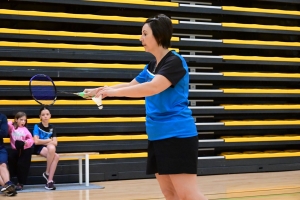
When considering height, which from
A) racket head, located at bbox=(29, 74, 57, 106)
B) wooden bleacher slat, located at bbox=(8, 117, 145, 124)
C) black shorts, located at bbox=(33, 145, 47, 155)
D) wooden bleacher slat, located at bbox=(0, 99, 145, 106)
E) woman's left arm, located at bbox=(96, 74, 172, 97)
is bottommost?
black shorts, located at bbox=(33, 145, 47, 155)

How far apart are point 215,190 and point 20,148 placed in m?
2.69

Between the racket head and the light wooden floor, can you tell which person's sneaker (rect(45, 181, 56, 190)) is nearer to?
the light wooden floor

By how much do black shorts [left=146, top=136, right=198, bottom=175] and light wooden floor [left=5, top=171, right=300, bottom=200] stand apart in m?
3.21

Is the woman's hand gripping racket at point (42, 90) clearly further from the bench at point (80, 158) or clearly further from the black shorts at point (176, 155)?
the black shorts at point (176, 155)

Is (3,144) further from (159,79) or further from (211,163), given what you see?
(159,79)

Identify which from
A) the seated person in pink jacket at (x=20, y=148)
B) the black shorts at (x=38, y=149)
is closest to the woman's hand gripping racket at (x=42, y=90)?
the seated person in pink jacket at (x=20, y=148)

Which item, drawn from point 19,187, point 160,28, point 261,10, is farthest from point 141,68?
point 160,28

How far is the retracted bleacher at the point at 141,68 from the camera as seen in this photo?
27.5ft

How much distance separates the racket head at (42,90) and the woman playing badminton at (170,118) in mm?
2304

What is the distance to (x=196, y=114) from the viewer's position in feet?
31.3

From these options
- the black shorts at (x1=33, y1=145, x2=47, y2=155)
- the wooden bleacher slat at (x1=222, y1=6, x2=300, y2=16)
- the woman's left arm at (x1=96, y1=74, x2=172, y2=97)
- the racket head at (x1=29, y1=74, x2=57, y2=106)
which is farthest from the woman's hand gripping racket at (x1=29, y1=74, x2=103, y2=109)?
the wooden bleacher slat at (x1=222, y1=6, x2=300, y2=16)

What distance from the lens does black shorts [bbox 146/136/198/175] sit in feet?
10.8

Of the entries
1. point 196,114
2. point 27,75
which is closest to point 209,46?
point 196,114

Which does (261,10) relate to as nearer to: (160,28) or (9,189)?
(9,189)
